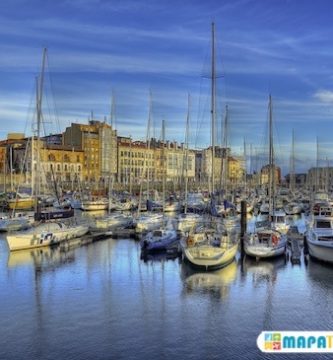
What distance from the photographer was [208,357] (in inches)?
744

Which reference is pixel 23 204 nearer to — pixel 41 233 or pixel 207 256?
pixel 41 233

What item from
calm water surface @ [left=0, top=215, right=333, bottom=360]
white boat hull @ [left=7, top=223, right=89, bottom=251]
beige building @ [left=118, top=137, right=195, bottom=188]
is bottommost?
calm water surface @ [left=0, top=215, right=333, bottom=360]

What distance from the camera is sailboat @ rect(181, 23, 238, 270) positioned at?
3400 centimetres

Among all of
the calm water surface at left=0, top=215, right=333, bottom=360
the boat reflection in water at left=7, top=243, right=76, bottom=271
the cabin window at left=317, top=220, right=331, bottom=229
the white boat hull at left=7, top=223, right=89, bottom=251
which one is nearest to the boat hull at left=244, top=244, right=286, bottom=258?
the calm water surface at left=0, top=215, right=333, bottom=360

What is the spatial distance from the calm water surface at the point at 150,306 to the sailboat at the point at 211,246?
3.09ft

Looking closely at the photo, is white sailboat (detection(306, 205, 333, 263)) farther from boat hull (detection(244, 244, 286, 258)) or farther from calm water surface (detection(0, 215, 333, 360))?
boat hull (detection(244, 244, 286, 258))

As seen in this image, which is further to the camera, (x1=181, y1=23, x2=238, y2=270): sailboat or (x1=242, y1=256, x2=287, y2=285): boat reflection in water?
(x1=181, y1=23, x2=238, y2=270): sailboat

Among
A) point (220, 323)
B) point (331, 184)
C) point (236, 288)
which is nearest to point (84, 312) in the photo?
point (220, 323)

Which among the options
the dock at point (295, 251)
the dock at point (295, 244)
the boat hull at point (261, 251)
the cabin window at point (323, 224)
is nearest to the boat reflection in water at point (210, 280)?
the boat hull at point (261, 251)

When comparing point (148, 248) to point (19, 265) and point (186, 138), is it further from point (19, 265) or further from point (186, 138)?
point (186, 138)

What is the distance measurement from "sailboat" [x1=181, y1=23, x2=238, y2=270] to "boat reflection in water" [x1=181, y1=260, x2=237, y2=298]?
65 cm

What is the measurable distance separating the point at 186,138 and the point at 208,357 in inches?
1869

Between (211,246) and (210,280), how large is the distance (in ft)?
15.0

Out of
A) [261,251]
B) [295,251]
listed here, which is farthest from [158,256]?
[295,251]
